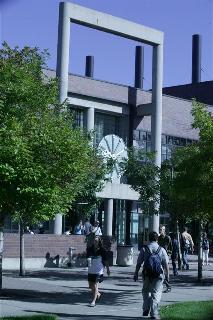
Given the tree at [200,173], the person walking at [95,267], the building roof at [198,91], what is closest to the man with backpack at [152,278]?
the person walking at [95,267]

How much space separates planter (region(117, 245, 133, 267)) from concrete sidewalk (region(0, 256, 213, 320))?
10.3ft

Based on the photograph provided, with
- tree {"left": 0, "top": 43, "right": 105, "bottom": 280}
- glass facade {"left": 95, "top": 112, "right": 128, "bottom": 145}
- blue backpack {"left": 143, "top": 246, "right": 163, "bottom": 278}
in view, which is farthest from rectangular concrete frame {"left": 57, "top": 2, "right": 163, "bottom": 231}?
blue backpack {"left": 143, "top": 246, "right": 163, "bottom": 278}

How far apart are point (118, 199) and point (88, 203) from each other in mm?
10883

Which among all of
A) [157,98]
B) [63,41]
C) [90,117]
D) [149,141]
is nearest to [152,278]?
[63,41]

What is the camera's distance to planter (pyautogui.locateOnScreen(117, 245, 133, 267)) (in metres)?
26.3

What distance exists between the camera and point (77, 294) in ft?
53.0

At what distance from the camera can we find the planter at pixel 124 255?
26.3 meters

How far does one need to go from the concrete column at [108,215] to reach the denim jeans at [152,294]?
79.2 feet

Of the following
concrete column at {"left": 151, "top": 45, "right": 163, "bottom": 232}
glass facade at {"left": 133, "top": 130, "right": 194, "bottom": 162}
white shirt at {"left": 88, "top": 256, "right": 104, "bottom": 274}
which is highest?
concrete column at {"left": 151, "top": 45, "right": 163, "bottom": 232}

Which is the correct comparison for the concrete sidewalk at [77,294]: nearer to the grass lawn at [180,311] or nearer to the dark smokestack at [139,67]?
the grass lawn at [180,311]

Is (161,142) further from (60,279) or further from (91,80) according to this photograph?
(60,279)

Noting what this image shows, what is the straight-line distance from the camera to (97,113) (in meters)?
36.5

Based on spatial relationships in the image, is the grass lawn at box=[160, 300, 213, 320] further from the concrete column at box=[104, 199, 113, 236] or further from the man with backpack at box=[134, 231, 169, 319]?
the concrete column at box=[104, 199, 113, 236]

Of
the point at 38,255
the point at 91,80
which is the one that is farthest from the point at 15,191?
the point at 91,80
